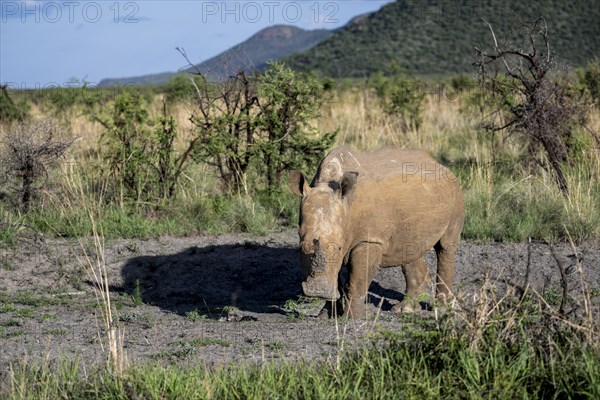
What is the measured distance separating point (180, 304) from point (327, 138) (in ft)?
15.2

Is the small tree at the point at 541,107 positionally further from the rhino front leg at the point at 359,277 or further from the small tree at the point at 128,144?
the small tree at the point at 128,144

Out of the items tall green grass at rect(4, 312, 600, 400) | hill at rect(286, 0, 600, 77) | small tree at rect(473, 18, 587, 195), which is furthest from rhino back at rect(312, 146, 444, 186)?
hill at rect(286, 0, 600, 77)

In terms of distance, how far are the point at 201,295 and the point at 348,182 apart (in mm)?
2839

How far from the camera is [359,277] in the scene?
821 centimetres

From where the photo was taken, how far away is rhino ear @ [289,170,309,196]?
7.94m

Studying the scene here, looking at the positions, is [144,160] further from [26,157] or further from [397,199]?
[397,199]

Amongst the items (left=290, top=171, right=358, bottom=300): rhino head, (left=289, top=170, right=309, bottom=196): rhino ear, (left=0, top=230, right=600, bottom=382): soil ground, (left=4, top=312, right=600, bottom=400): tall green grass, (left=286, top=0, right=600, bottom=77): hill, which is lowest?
(left=0, top=230, right=600, bottom=382): soil ground

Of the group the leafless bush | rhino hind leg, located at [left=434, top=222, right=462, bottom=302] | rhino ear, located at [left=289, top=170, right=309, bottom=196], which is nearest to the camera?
rhino ear, located at [left=289, top=170, right=309, bottom=196]

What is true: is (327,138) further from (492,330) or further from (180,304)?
(492,330)

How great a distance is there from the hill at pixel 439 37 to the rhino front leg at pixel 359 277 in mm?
50425

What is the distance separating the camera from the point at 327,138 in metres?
13.3

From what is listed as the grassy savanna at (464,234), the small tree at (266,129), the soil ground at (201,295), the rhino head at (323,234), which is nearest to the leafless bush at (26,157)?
the grassy savanna at (464,234)

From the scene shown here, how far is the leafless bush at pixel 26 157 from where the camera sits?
1233 centimetres

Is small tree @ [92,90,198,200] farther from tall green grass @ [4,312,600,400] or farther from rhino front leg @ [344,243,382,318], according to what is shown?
tall green grass @ [4,312,600,400]
